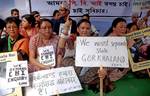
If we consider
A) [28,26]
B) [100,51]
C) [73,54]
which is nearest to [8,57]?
[28,26]

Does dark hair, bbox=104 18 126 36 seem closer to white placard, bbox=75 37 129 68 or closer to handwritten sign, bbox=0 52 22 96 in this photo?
white placard, bbox=75 37 129 68

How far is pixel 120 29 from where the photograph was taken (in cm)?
180

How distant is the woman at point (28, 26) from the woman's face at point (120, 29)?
1.47 feet

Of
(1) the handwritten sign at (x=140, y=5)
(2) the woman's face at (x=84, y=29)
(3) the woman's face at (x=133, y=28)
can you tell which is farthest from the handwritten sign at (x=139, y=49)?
(2) the woman's face at (x=84, y=29)

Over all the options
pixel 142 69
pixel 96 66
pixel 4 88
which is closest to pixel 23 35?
pixel 4 88

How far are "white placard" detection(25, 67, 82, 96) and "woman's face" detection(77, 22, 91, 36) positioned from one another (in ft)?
0.67

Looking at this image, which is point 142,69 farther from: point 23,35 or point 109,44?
point 23,35

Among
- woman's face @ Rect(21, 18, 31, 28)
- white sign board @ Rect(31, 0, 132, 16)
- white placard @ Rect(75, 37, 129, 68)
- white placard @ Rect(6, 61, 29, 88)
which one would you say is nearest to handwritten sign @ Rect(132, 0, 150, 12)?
white sign board @ Rect(31, 0, 132, 16)

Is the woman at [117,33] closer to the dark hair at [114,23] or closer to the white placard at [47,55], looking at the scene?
the dark hair at [114,23]

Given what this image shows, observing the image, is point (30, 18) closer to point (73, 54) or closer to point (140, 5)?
point (73, 54)

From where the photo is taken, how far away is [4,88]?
70.4 inches

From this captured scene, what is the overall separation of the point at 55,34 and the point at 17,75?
1.00 ft

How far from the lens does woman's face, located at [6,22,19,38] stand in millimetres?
1776

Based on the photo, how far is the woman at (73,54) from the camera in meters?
1.79
